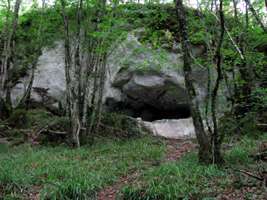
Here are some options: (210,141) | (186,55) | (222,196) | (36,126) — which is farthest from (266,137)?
(36,126)

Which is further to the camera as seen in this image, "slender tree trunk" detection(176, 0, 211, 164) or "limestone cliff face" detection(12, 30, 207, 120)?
"limestone cliff face" detection(12, 30, 207, 120)

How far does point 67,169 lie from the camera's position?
8.41m

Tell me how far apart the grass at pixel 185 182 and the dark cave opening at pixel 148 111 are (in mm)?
10981

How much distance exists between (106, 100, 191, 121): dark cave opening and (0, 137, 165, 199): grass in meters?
6.95

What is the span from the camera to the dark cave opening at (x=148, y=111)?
→ 19.3 meters

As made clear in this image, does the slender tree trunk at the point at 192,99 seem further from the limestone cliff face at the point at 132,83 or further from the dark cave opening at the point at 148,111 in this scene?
the dark cave opening at the point at 148,111

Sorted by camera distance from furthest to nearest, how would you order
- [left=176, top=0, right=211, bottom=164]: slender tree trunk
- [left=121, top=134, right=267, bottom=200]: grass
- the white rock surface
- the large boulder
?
the large boulder, the white rock surface, [left=176, top=0, right=211, bottom=164]: slender tree trunk, [left=121, top=134, right=267, bottom=200]: grass

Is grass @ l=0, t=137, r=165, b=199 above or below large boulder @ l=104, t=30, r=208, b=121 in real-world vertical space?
below

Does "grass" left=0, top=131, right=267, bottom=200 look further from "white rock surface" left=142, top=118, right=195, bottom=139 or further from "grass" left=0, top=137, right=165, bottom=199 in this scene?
"white rock surface" left=142, top=118, right=195, bottom=139

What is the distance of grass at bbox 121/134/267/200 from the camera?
626cm

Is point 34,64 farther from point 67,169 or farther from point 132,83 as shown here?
point 67,169

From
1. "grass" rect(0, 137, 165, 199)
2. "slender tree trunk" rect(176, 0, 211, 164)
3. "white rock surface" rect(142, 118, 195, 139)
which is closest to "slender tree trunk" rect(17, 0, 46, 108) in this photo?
"grass" rect(0, 137, 165, 199)

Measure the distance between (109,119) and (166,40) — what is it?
5205mm

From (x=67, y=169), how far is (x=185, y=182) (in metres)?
3.27
